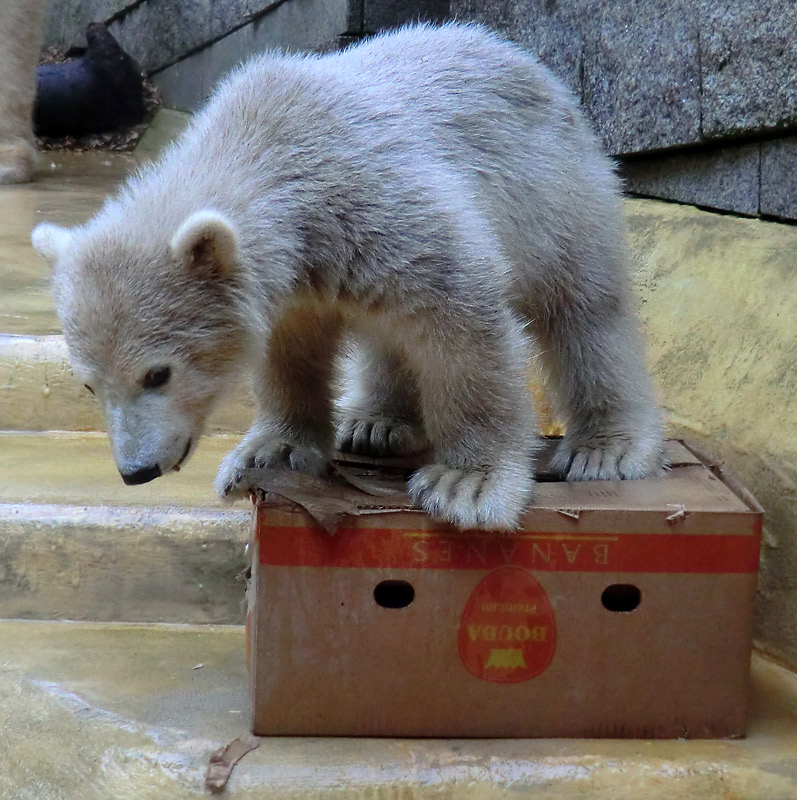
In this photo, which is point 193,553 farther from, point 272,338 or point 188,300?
point 188,300

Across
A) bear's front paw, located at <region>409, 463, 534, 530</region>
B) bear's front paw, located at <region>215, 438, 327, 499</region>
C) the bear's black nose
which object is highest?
the bear's black nose

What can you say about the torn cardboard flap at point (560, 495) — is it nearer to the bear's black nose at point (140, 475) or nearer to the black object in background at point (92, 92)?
the bear's black nose at point (140, 475)

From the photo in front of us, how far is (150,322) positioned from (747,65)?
1.93 m

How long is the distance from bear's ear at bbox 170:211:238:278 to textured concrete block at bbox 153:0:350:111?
12.1 feet

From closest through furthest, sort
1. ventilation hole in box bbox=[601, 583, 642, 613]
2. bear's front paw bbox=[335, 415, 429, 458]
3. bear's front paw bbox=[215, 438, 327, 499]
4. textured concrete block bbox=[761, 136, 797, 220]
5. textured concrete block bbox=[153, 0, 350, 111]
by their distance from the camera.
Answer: ventilation hole in box bbox=[601, 583, 642, 613] → bear's front paw bbox=[215, 438, 327, 499] → bear's front paw bbox=[335, 415, 429, 458] → textured concrete block bbox=[761, 136, 797, 220] → textured concrete block bbox=[153, 0, 350, 111]

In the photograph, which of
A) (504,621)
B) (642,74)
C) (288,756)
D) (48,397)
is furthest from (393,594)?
(642,74)

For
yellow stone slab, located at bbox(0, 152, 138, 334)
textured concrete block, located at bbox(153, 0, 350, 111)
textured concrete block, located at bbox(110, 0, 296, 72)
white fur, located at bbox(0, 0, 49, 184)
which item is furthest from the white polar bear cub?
textured concrete block, located at bbox(110, 0, 296, 72)

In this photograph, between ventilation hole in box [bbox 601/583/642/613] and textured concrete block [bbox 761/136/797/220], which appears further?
textured concrete block [bbox 761/136/797/220]

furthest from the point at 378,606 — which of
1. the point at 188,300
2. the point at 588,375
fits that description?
the point at 588,375

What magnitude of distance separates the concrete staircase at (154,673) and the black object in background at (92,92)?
15.8 feet

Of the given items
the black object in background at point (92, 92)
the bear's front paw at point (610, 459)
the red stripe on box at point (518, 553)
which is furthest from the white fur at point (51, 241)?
the black object in background at point (92, 92)

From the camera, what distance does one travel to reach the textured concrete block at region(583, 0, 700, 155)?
3.27 m

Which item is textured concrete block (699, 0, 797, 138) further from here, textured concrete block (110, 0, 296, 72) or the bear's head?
textured concrete block (110, 0, 296, 72)

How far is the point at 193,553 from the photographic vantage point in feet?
8.52
